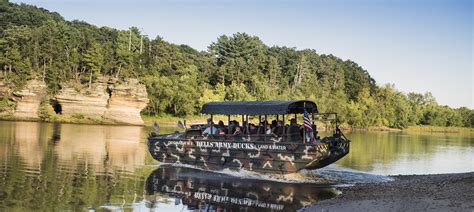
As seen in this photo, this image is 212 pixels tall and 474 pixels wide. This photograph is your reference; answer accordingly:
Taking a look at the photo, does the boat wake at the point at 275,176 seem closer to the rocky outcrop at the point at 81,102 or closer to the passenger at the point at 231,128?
the passenger at the point at 231,128

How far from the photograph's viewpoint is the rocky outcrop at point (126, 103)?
76.3 m

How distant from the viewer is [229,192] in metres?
18.4

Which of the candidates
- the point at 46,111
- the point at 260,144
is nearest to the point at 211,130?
the point at 260,144

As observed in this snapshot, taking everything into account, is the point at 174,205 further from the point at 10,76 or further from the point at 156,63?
the point at 156,63

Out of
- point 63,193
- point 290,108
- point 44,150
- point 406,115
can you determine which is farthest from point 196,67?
point 63,193

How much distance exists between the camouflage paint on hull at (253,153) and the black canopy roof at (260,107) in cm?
126

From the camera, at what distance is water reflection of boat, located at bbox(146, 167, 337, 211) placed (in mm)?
16172

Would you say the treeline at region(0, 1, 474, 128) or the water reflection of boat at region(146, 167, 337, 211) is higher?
the treeline at region(0, 1, 474, 128)

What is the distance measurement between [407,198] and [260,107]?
9233 mm

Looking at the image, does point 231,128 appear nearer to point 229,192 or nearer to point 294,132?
point 294,132

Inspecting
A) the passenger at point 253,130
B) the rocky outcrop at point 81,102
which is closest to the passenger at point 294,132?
the passenger at point 253,130

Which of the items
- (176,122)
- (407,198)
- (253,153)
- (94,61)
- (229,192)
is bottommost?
(229,192)

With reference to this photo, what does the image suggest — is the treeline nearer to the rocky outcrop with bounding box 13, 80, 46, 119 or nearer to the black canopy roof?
the rocky outcrop with bounding box 13, 80, 46, 119

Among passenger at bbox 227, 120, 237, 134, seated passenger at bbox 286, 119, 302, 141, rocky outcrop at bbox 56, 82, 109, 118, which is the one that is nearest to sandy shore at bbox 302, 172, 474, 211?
seated passenger at bbox 286, 119, 302, 141
